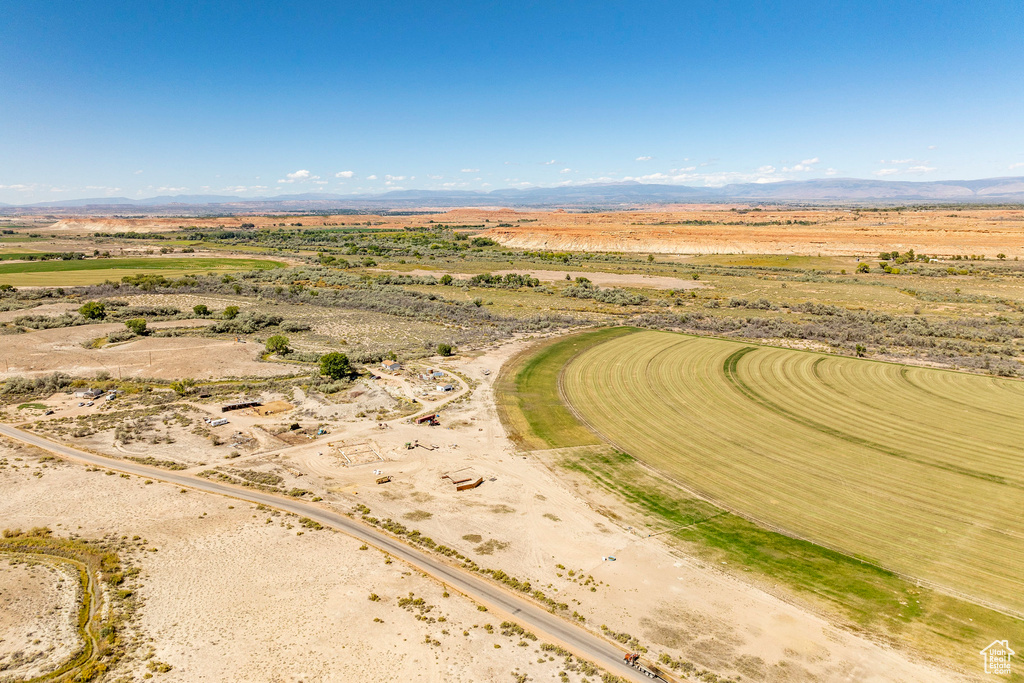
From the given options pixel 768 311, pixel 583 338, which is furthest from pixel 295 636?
pixel 768 311

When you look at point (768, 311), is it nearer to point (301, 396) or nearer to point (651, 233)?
point (301, 396)

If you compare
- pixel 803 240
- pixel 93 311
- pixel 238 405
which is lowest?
pixel 238 405

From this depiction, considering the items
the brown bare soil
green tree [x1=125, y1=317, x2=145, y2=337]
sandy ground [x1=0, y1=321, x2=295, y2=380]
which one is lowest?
sandy ground [x1=0, y1=321, x2=295, y2=380]

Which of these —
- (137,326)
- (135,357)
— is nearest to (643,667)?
(135,357)

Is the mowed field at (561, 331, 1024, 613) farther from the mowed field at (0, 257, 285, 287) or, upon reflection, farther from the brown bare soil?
the mowed field at (0, 257, 285, 287)

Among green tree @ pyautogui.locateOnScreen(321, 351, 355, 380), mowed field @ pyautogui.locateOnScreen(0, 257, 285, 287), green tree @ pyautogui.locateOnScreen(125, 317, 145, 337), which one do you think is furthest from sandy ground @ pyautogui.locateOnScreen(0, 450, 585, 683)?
mowed field @ pyautogui.locateOnScreen(0, 257, 285, 287)

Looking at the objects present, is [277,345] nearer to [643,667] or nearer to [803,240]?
[643,667]
